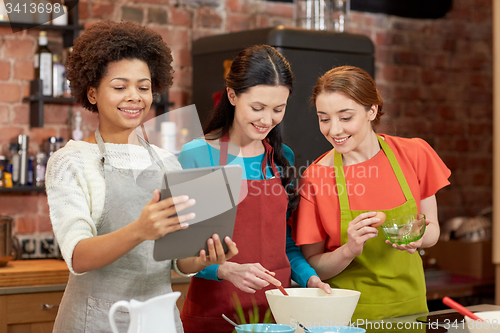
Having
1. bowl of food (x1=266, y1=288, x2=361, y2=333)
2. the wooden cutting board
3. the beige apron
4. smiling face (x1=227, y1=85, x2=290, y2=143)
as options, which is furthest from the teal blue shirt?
the wooden cutting board

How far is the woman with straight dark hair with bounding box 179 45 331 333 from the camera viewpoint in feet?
4.53

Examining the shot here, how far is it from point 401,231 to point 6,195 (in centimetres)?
177

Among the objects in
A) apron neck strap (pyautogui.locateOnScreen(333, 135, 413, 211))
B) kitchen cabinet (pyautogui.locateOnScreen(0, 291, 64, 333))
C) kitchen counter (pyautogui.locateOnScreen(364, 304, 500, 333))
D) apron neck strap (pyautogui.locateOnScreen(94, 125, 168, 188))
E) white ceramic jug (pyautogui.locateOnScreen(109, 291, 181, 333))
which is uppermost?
apron neck strap (pyautogui.locateOnScreen(94, 125, 168, 188))

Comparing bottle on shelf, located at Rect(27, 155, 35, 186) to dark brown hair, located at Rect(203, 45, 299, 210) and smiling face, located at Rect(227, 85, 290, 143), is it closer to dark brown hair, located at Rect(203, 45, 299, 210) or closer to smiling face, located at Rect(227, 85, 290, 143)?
dark brown hair, located at Rect(203, 45, 299, 210)

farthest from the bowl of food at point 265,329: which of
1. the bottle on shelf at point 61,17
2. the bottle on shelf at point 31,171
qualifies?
the bottle on shelf at point 61,17

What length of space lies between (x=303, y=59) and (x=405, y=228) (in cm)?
109

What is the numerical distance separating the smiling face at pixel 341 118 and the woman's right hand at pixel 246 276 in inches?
16.1

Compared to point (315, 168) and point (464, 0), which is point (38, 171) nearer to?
point (315, 168)

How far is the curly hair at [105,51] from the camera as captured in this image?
1.15 metres

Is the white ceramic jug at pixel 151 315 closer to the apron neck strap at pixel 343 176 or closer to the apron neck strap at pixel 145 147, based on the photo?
the apron neck strap at pixel 145 147

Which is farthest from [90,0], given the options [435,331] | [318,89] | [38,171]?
[435,331]

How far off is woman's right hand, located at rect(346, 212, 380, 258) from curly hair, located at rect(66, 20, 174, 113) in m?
0.62

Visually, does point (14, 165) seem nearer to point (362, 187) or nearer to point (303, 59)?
point (303, 59)

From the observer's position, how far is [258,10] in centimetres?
288
